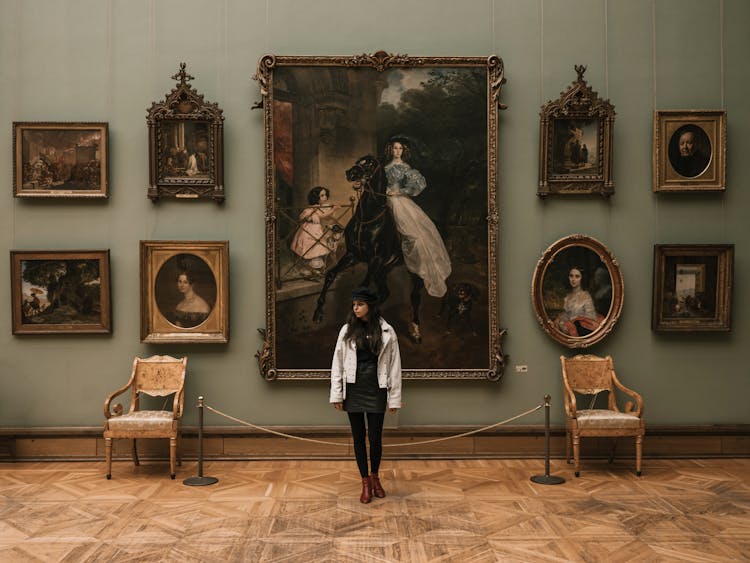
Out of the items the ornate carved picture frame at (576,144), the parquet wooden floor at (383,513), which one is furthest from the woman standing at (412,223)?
the parquet wooden floor at (383,513)

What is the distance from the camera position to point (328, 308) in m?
9.76

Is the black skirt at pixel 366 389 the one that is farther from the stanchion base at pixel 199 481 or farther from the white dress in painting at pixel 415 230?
the white dress in painting at pixel 415 230

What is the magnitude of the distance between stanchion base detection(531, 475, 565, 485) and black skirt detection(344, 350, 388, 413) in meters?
2.23

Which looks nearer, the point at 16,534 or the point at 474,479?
the point at 16,534

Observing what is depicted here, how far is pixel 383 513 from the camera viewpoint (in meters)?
7.41

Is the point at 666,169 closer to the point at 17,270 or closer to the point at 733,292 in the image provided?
the point at 733,292

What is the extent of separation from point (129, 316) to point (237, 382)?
1.73m

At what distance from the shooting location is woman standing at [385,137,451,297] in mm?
9766

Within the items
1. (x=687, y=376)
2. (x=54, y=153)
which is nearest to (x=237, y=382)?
(x=54, y=153)

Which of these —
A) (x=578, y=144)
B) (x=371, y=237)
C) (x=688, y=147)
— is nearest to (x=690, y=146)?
(x=688, y=147)

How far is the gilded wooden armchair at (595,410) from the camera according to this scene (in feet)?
29.2

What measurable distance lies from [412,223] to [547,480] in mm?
3703

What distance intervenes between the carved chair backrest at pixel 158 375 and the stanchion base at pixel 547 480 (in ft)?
15.4

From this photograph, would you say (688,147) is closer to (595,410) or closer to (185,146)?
(595,410)
